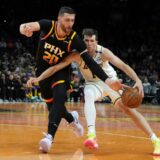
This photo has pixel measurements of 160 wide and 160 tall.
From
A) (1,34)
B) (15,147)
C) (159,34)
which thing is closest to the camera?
(15,147)

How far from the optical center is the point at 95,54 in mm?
6738

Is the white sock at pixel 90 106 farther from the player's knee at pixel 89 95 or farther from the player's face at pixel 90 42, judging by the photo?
the player's face at pixel 90 42

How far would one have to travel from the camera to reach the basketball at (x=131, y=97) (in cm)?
596

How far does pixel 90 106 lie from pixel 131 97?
2.31 ft

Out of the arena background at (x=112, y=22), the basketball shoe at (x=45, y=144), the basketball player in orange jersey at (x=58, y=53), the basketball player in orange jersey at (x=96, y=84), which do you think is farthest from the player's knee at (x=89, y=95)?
the arena background at (x=112, y=22)

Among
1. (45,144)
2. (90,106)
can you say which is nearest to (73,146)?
(90,106)

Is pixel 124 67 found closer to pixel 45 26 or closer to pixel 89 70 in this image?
pixel 89 70

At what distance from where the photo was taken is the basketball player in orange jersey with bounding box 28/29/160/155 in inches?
249

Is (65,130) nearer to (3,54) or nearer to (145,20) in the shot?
(3,54)

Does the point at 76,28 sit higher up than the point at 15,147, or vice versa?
the point at 76,28

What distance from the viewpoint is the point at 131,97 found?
19.5 ft

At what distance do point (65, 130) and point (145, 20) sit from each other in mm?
21095

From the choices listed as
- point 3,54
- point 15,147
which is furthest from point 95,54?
point 3,54

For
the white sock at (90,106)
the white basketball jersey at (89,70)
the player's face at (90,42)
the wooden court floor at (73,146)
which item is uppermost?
the player's face at (90,42)
